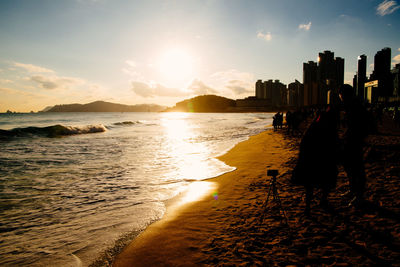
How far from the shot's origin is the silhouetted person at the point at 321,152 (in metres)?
3.92

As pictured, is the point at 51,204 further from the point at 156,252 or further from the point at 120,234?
the point at 156,252

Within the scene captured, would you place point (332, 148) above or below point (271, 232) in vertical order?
above

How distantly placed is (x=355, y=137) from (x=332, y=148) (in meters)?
0.64

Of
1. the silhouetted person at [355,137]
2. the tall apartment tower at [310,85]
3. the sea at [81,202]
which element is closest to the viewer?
the sea at [81,202]

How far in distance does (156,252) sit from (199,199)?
2.44 meters

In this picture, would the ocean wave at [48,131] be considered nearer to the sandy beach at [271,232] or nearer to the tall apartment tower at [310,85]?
the sandy beach at [271,232]

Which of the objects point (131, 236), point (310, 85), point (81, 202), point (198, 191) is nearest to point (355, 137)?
point (198, 191)

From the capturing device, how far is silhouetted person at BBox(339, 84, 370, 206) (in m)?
4.12

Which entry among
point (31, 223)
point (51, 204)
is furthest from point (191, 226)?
point (51, 204)

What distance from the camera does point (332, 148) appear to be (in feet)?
13.0

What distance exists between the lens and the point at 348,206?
448 cm

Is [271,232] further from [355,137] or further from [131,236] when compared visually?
[131,236]

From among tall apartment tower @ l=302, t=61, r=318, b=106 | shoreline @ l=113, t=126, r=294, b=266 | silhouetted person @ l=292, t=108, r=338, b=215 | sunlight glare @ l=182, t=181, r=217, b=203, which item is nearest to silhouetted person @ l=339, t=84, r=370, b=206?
silhouetted person @ l=292, t=108, r=338, b=215

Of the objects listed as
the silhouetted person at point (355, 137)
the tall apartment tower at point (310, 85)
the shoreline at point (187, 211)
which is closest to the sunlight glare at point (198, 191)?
the shoreline at point (187, 211)
